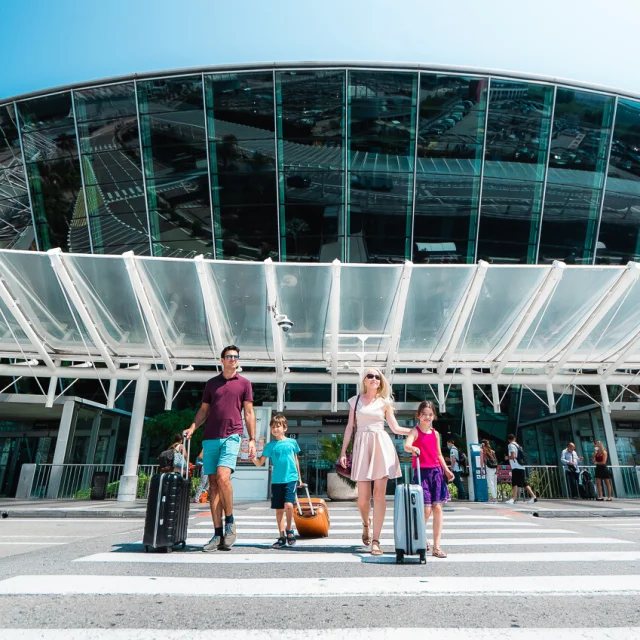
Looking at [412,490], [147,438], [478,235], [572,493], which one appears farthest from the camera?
[147,438]

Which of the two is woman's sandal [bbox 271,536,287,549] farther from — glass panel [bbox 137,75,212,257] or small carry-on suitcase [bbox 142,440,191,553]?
glass panel [bbox 137,75,212,257]

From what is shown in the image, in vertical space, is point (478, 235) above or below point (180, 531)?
above

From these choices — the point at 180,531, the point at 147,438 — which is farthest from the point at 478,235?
the point at 180,531

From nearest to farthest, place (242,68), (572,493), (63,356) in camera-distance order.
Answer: (63,356)
(572,493)
(242,68)

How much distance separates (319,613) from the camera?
9.53 feet

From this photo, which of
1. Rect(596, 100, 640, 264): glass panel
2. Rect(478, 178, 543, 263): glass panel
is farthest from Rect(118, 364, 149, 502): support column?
Rect(596, 100, 640, 264): glass panel

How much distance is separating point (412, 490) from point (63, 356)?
1364 cm

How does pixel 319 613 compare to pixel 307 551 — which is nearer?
pixel 319 613

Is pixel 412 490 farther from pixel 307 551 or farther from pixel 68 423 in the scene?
pixel 68 423

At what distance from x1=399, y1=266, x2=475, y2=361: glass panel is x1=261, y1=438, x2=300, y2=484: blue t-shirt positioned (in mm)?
8264

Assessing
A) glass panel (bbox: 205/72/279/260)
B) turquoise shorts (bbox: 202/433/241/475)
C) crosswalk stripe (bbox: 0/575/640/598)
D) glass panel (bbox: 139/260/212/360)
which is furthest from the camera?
glass panel (bbox: 205/72/279/260)

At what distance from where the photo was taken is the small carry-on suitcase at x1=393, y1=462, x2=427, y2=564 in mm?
4742

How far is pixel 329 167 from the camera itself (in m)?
21.5

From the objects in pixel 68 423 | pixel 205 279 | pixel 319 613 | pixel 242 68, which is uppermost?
pixel 242 68
